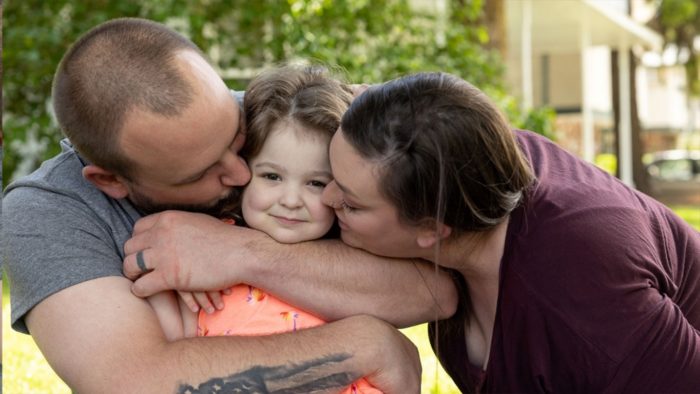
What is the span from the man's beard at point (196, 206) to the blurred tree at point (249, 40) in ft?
20.5

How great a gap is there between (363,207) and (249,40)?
8269mm

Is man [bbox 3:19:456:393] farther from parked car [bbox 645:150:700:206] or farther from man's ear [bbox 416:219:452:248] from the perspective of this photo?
parked car [bbox 645:150:700:206]

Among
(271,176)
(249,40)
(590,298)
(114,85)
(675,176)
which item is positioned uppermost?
(114,85)

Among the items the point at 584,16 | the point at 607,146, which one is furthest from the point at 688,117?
the point at 584,16

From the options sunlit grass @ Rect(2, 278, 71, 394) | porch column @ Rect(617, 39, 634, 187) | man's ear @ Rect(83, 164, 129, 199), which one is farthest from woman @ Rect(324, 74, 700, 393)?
porch column @ Rect(617, 39, 634, 187)

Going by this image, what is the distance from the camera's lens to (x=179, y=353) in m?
3.04

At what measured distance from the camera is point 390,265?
335 centimetres

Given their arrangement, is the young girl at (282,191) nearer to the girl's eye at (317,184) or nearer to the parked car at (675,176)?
the girl's eye at (317,184)

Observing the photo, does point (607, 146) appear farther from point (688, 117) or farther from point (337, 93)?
point (337, 93)

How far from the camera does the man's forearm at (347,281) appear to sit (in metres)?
3.22

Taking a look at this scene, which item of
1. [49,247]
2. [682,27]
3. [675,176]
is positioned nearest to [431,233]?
[49,247]

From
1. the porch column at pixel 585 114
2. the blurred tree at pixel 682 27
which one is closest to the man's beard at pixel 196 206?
the porch column at pixel 585 114

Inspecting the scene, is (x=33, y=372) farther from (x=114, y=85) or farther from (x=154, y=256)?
(x=114, y=85)

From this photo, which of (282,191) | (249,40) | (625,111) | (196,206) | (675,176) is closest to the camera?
(282,191)
